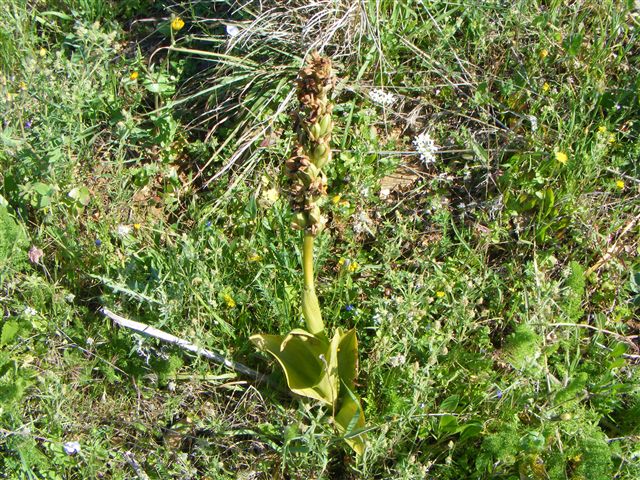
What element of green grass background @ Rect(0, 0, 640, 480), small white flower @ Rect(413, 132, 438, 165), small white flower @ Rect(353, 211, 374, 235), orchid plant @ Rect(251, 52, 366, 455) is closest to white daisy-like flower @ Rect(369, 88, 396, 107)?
green grass background @ Rect(0, 0, 640, 480)

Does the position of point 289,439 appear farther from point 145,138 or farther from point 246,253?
point 145,138

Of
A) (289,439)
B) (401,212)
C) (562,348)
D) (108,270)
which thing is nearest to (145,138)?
(108,270)

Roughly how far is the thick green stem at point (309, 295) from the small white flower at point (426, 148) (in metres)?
1.21

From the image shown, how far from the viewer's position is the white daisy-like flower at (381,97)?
344 cm

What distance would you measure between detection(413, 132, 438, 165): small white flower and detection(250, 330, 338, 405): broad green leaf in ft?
4.12

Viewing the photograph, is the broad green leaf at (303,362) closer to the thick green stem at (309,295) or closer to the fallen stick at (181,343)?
the thick green stem at (309,295)

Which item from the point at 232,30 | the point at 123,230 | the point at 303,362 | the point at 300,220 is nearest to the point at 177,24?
the point at 232,30

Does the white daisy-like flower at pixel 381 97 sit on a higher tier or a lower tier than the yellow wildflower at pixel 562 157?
higher

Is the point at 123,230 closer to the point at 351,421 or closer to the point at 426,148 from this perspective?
the point at 351,421

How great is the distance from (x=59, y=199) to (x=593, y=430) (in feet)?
8.21

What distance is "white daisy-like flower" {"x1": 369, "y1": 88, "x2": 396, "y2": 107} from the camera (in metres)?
3.44

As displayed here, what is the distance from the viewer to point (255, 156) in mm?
3344

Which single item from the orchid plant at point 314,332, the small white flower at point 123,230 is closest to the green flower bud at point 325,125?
the orchid plant at point 314,332

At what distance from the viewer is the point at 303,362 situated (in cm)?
258
